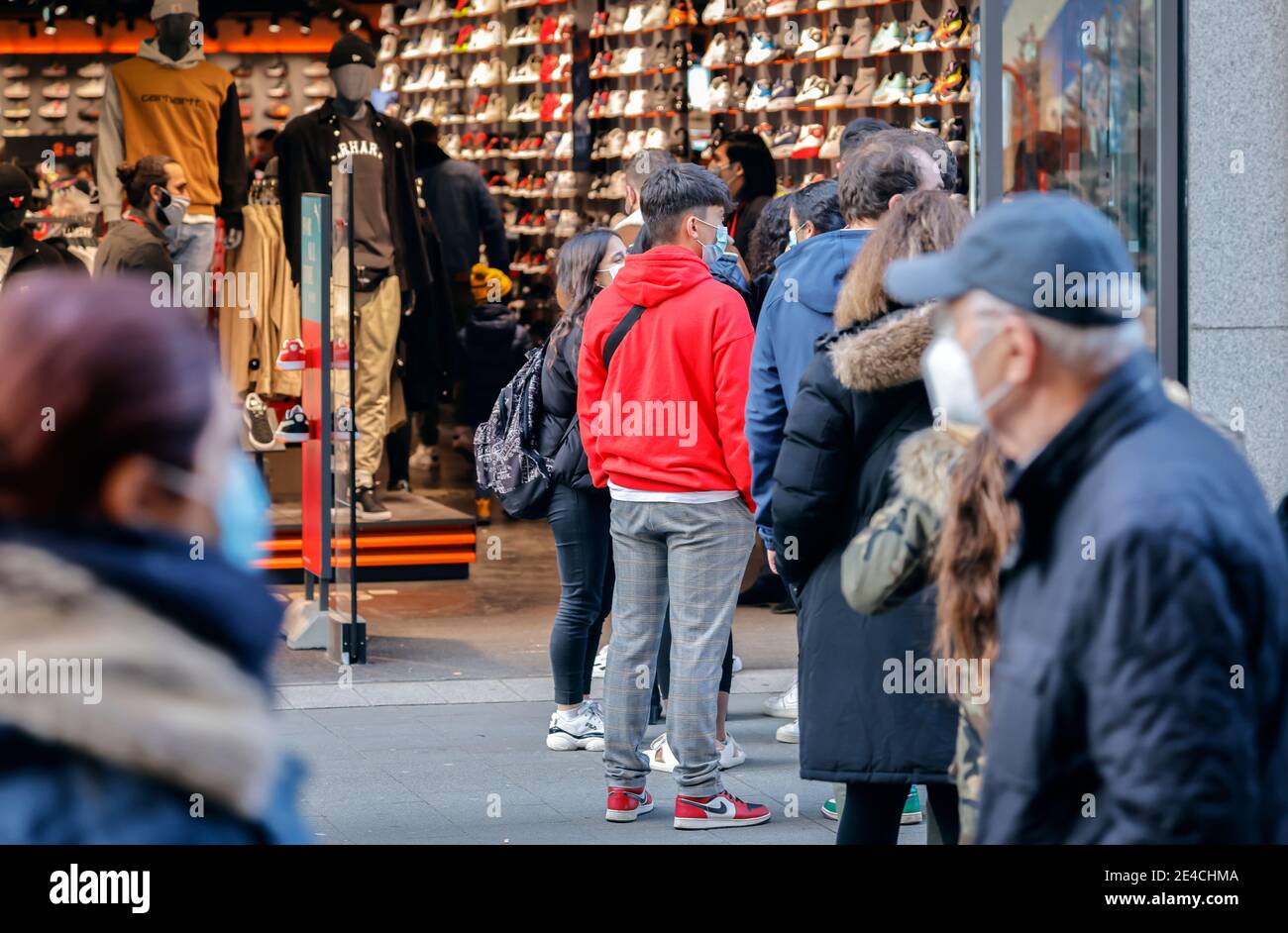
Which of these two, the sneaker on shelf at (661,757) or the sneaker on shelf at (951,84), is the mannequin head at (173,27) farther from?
the sneaker on shelf at (661,757)

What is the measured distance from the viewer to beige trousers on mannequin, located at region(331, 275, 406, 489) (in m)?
10.7

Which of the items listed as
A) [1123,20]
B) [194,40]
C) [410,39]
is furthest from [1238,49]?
[410,39]

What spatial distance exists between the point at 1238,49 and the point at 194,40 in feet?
21.3

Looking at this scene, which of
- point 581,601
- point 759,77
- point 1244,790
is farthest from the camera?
point 759,77

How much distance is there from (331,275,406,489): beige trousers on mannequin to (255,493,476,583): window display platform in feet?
1.19

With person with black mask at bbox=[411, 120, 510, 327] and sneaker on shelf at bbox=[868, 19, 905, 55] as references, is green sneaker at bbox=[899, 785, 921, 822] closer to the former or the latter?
sneaker on shelf at bbox=[868, 19, 905, 55]

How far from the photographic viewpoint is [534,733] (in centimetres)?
724

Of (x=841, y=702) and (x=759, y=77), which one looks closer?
(x=841, y=702)

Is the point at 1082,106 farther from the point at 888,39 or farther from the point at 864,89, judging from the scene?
the point at 864,89

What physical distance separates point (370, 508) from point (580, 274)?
14.1 feet

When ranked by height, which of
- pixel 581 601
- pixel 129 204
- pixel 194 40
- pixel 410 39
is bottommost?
pixel 581 601

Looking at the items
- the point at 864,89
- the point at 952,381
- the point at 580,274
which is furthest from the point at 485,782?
the point at 864,89

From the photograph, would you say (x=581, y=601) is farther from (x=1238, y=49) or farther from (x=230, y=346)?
(x=230, y=346)

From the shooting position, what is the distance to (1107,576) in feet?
7.58
